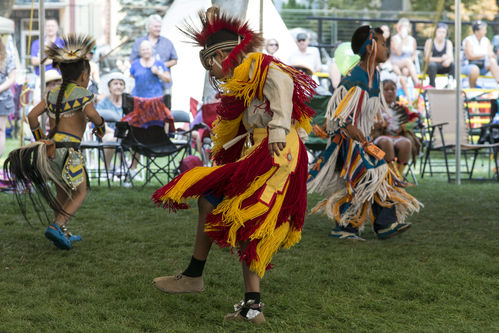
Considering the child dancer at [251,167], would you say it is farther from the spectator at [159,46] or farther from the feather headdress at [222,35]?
the spectator at [159,46]

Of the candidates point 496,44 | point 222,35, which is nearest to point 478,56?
point 496,44

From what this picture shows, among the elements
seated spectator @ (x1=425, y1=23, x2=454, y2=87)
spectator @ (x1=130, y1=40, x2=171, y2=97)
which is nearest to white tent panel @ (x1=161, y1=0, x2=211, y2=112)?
spectator @ (x1=130, y1=40, x2=171, y2=97)

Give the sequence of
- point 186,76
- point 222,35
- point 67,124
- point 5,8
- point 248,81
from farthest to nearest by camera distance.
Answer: point 186,76
point 5,8
point 67,124
point 222,35
point 248,81

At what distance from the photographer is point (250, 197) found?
3.07 meters

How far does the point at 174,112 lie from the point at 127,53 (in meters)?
10.2

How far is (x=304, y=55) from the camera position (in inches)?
481

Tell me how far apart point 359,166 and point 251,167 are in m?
2.16

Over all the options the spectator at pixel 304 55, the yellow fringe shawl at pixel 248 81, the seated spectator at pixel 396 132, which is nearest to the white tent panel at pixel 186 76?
the spectator at pixel 304 55

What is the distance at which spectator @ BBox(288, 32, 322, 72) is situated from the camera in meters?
12.0

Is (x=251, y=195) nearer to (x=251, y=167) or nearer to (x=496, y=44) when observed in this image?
(x=251, y=167)

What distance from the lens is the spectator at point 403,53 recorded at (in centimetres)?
1364

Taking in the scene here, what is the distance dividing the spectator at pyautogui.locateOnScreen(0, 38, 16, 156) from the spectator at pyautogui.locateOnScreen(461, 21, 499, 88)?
29.5 ft

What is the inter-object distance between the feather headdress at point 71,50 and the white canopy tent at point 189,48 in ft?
24.2

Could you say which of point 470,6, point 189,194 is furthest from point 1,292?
point 470,6
